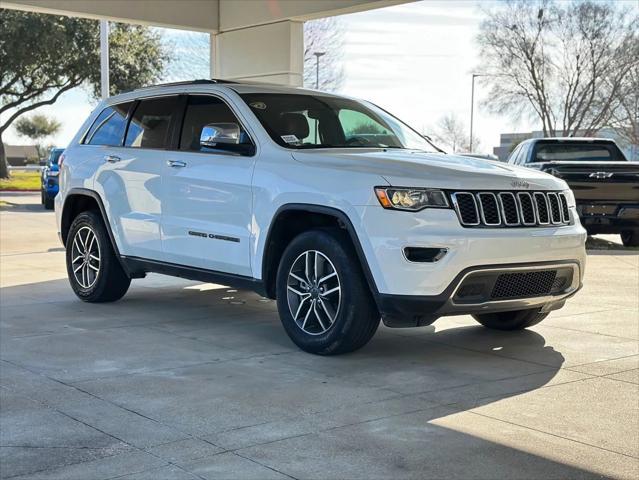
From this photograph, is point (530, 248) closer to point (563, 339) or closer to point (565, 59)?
point (563, 339)

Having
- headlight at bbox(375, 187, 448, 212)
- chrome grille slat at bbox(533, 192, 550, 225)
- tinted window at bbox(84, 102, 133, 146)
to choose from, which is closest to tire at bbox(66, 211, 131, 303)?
tinted window at bbox(84, 102, 133, 146)

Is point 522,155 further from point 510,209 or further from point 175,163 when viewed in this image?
point 510,209

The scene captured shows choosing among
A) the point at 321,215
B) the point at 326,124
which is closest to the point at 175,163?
the point at 326,124

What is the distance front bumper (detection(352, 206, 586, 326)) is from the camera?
19.2 feet

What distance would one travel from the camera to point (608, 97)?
41.6m

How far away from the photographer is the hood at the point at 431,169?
5.97 metres

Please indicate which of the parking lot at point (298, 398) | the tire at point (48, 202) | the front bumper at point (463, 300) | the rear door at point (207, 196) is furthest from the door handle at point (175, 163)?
the tire at point (48, 202)

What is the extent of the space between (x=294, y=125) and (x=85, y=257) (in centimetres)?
278

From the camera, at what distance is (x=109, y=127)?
28.5 ft

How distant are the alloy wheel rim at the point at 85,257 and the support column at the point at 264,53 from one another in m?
4.76

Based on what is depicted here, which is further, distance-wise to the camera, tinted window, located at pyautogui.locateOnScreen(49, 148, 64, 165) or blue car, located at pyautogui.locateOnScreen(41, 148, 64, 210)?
tinted window, located at pyautogui.locateOnScreen(49, 148, 64, 165)

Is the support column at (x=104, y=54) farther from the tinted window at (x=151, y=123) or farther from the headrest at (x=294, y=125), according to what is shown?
the headrest at (x=294, y=125)

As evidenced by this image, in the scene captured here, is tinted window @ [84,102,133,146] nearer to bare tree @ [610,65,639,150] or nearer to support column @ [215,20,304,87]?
support column @ [215,20,304,87]

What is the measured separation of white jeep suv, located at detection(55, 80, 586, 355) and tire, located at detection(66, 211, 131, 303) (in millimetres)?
24
